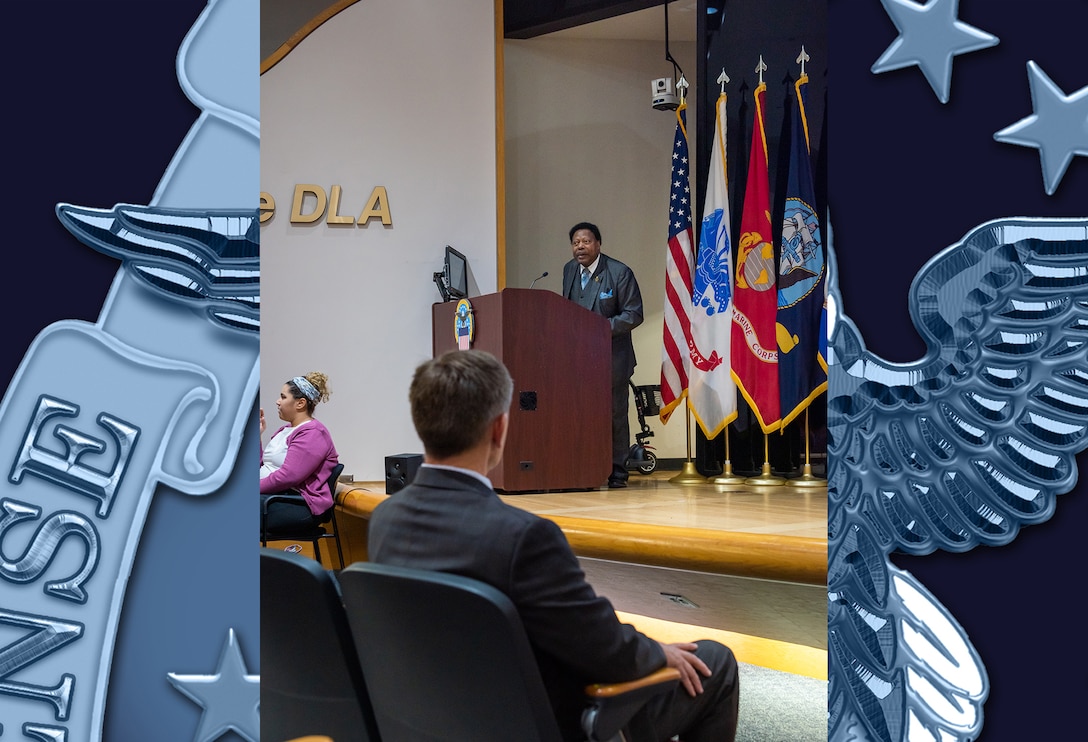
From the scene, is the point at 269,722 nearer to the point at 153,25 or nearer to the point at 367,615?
the point at 367,615

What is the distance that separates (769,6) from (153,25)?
5.84 meters

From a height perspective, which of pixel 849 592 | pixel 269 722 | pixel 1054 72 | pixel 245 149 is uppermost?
pixel 1054 72

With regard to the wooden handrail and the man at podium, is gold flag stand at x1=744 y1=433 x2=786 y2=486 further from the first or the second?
the wooden handrail

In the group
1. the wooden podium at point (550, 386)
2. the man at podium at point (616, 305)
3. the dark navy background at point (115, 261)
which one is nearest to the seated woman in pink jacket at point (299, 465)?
the wooden podium at point (550, 386)

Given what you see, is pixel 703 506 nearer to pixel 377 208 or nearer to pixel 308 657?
pixel 308 657

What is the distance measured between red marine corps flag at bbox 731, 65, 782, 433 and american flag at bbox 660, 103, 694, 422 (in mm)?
367


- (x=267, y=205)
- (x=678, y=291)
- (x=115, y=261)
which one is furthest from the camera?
(x=267, y=205)

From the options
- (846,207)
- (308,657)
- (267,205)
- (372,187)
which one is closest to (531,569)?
(308,657)

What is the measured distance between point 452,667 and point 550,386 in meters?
3.39

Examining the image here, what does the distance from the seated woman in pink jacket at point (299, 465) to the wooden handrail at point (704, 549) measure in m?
1.37

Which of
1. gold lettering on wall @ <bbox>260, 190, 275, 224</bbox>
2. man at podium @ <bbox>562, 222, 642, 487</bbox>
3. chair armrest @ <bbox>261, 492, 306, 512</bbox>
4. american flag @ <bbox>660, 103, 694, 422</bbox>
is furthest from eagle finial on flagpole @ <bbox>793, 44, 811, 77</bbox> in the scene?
chair armrest @ <bbox>261, 492, 306, 512</bbox>

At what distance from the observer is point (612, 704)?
1745 mm

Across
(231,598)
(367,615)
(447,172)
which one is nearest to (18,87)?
(231,598)

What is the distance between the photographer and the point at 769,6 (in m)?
6.41
